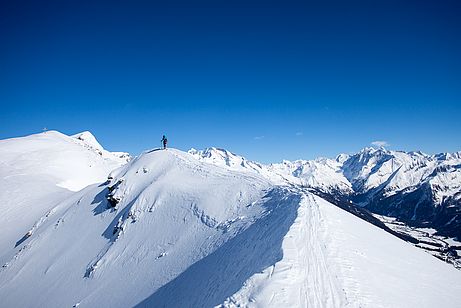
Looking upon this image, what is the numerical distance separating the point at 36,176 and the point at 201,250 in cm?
7085

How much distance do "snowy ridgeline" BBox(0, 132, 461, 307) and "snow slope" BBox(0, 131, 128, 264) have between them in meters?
0.66

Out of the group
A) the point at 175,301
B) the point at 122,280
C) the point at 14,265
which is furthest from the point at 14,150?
the point at 175,301

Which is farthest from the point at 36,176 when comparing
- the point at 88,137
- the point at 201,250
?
the point at 88,137

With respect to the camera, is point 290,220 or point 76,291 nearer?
point 290,220

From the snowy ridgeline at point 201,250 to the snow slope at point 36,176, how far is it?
2.16 feet

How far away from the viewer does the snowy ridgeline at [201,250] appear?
52.4 ft

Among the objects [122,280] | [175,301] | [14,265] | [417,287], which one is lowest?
[14,265]

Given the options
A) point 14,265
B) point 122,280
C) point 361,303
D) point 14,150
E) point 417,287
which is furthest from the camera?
point 14,150

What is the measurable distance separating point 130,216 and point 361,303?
3225cm

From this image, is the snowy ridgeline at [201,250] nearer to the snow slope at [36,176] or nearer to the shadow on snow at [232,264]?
the shadow on snow at [232,264]

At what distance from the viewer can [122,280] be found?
30203mm

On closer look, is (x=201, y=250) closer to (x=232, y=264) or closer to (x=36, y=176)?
(x=232, y=264)

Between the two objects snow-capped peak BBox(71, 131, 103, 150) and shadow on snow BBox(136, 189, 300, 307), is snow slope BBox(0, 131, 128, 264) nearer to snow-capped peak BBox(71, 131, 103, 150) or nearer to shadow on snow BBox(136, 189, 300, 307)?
snow-capped peak BBox(71, 131, 103, 150)

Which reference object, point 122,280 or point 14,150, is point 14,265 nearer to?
point 122,280
